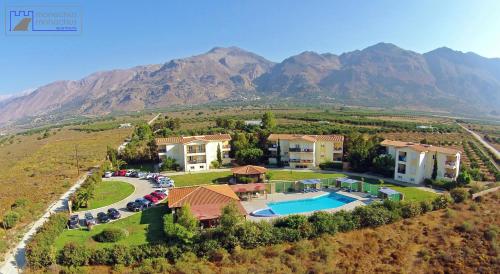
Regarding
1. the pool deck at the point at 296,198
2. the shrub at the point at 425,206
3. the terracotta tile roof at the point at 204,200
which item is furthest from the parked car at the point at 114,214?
the shrub at the point at 425,206

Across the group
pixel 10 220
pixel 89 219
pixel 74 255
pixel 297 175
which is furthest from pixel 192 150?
pixel 74 255

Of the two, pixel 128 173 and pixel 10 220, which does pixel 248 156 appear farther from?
pixel 10 220

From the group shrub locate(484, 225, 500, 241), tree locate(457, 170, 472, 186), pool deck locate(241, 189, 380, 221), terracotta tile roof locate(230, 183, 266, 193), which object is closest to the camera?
shrub locate(484, 225, 500, 241)

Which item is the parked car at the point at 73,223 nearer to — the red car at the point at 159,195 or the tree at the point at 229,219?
the red car at the point at 159,195

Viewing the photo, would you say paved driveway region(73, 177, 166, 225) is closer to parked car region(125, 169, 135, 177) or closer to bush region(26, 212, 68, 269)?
parked car region(125, 169, 135, 177)

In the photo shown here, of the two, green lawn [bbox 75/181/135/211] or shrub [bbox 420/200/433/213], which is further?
green lawn [bbox 75/181/135/211]

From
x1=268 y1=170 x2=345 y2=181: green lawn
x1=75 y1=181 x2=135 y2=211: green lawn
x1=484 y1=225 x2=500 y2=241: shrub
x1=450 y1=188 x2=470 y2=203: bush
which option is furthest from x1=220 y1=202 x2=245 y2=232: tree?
x1=450 y1=188 x2=470 y2=203: bush

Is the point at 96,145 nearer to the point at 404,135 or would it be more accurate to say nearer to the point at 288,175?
the point at 288,175
